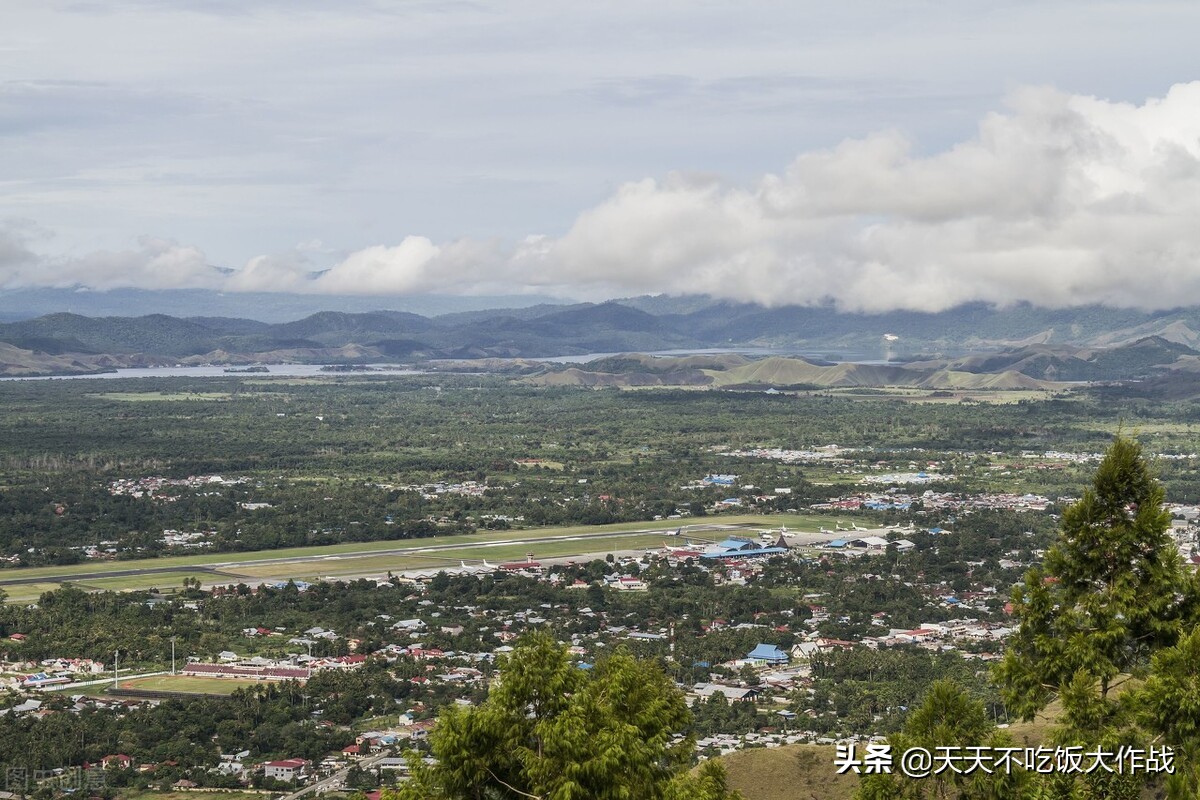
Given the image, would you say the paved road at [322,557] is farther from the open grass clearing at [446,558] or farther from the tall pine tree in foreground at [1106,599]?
the tall pine tree in foreground at [1106,599]

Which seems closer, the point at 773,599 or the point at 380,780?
the point at 380,780

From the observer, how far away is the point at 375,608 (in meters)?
64.8

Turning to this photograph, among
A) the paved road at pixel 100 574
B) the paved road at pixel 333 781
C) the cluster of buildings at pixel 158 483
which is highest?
the cluster of buildings at pixel 158 483

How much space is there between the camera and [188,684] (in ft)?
169

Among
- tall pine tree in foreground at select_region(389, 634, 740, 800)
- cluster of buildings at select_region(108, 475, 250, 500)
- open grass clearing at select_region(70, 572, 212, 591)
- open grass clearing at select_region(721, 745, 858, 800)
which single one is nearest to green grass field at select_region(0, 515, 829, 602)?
open grass clearing at select_region(70, 572, 212, 591)

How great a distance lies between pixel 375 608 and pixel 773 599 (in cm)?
1713

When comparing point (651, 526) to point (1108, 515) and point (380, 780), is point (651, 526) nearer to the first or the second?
point (380, 780)

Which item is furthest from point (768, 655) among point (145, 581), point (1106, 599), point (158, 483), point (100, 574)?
point (158, 483)

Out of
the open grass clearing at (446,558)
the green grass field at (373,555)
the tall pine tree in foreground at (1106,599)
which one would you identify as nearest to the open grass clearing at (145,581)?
the green grass field at (373,555)

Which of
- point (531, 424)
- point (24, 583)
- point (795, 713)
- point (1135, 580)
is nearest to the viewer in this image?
point (1135, 580)

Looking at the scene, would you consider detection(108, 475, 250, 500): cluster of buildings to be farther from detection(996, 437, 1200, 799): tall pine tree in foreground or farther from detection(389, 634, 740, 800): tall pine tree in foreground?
detection(389, 634, 740, 800): tall pine tree in foreground

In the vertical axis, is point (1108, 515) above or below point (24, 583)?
above

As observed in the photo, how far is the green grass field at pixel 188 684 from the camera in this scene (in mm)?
50594

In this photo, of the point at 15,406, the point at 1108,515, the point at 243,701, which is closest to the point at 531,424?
the point at 15,406
